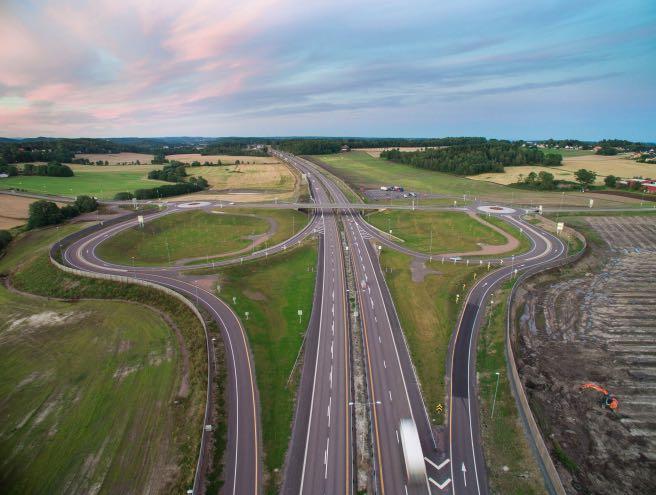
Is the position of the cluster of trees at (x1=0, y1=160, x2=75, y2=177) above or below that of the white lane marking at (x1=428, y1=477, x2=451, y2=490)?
above

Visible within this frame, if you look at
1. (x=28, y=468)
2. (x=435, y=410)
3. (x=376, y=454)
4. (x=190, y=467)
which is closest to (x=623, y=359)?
(x=435, y=410)

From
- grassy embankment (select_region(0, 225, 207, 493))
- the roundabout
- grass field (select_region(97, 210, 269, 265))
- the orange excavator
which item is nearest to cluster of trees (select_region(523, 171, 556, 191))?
the roundabout

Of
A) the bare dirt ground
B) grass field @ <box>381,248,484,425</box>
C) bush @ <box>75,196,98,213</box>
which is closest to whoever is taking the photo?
the bare dirt ground

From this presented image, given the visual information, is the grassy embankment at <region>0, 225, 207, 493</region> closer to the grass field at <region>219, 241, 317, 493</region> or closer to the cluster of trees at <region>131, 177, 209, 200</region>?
the grass field at <region>219, 241, 317, 493</region>

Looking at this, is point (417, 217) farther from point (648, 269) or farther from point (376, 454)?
point (376, 454)

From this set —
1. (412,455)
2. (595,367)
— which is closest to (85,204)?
(412,455)

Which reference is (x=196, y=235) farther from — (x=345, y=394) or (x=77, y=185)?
(x=77, y=185)

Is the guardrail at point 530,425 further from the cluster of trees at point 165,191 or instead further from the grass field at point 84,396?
the cluster of trees at point 165,191
